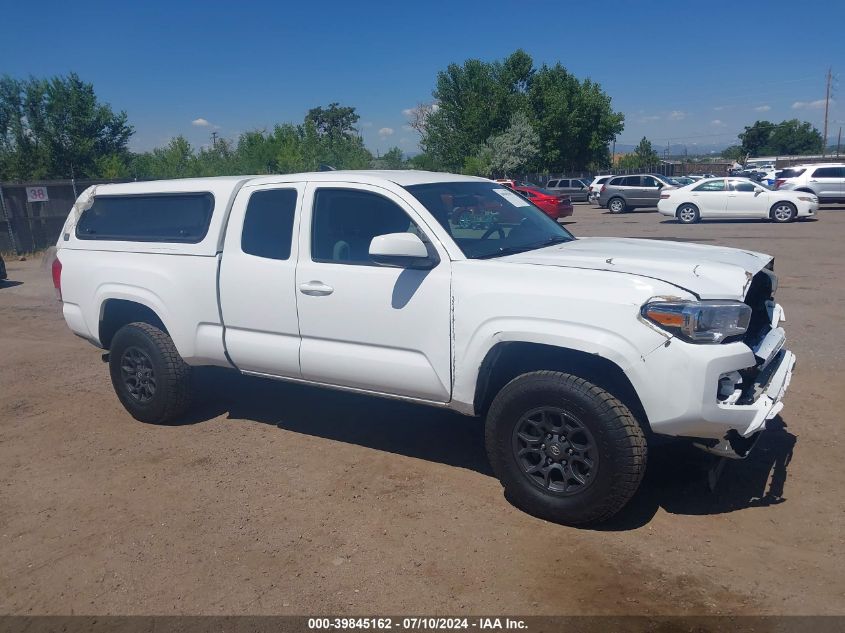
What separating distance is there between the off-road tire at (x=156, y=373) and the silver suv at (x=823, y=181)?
26510 mm

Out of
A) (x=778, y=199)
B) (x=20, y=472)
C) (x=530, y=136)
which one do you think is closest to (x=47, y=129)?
(x=530, y=136)

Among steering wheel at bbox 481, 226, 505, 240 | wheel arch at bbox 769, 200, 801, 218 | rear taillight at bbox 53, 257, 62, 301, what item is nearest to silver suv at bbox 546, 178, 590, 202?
wheel arch at bbox 769, 200, 801, 218

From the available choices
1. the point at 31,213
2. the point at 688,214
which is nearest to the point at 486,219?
the point at 31,213

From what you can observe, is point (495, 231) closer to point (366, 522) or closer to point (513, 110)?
point (366, 522)

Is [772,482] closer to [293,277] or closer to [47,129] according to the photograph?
[293,277]

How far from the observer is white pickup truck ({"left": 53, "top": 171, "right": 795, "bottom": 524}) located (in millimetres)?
3617

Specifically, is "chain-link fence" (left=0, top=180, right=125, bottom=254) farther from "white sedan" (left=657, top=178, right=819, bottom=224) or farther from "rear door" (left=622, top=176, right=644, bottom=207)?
"rear door" (left=622, top=176, right=644, bottom=207)

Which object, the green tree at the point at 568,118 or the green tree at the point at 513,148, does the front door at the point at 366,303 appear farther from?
the green tree at the point at 568,118

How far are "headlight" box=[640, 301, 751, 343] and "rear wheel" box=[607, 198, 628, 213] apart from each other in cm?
2848

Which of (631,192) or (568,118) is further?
(568,118)

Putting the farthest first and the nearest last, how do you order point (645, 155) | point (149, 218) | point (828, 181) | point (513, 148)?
1. point (645, 155)
2. point (513, 148)
3. point (828, 181)
4. point (149, 218)

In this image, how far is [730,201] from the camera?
915 inches

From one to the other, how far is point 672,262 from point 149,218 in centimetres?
416

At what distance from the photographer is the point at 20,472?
5.03m
